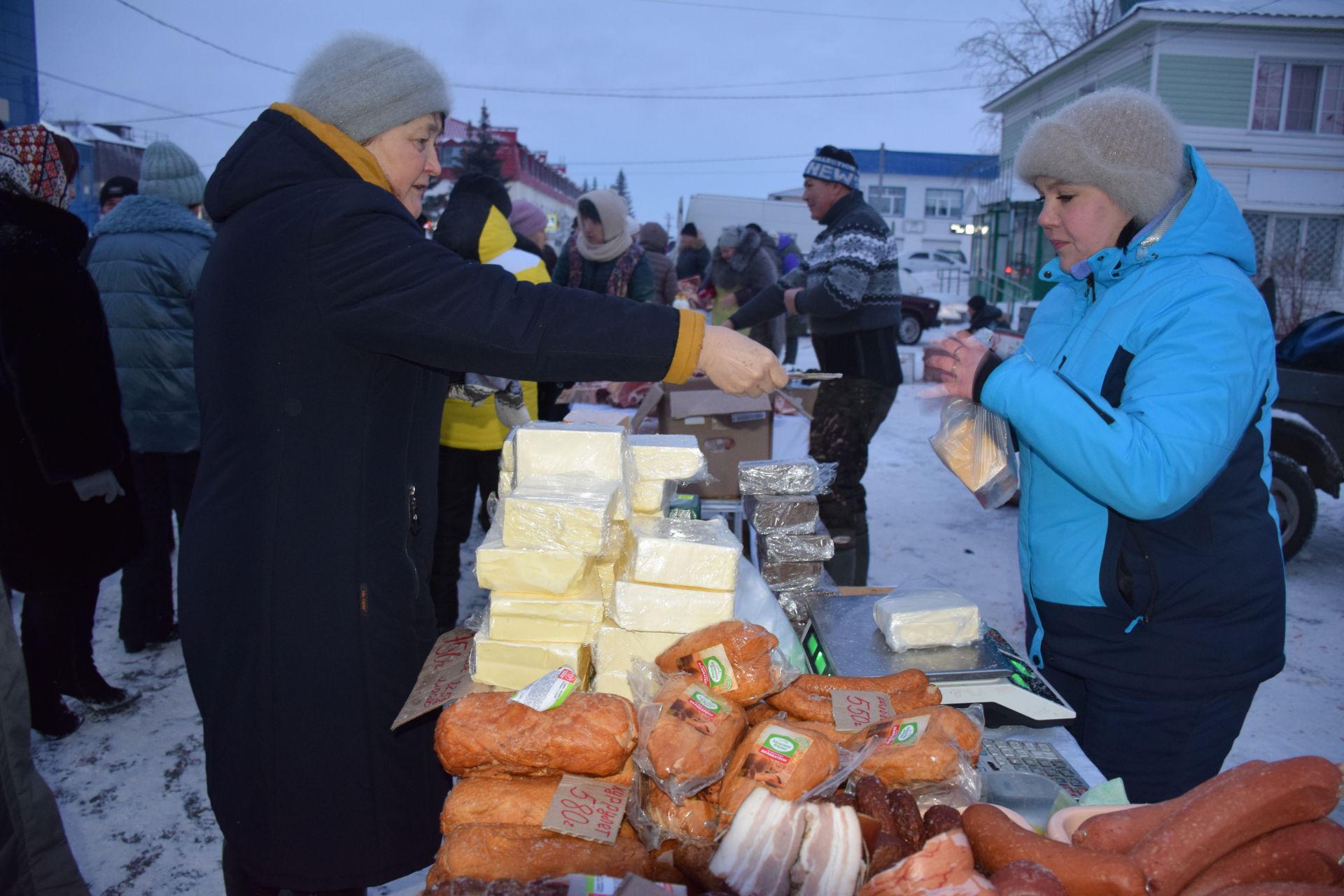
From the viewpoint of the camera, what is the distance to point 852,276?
4562 mm

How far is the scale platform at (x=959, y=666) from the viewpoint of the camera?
188cm

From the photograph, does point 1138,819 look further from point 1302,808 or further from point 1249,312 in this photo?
point 1249,312

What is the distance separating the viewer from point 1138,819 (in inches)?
48.4

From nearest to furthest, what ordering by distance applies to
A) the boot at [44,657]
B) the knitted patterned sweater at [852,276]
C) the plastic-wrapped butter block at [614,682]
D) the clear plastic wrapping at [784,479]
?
the plastic-wrapped butter block at [614,682], the clear plastic wrapping at [784,479], the boot at [44,657], the knitted patterned sweater at [852,276]

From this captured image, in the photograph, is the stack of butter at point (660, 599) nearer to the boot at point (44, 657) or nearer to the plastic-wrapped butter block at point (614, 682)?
the plastic-wrapped butter block at point (614, 682)

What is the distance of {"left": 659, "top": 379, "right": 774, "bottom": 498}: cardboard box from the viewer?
418cm

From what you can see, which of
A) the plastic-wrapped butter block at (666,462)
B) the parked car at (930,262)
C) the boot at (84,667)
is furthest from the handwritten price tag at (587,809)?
the parked car at (930,262)

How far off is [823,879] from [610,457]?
3.41 ft

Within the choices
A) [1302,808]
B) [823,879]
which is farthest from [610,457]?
[1302,808]

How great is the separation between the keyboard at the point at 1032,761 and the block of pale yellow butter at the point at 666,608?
61cm

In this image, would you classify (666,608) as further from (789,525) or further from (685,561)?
(789,525)

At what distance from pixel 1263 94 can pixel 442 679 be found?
922 inches

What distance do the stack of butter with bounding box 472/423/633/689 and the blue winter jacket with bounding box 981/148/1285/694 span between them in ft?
3.10

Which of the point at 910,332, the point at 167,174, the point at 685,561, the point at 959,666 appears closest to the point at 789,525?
the point at 959,666
